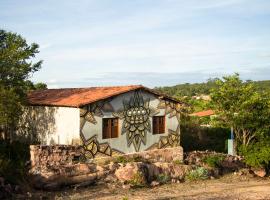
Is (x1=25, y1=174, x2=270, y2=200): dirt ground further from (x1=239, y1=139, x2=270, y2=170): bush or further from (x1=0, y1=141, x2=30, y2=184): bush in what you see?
(x1=239, y1=139, x2=270, y2=170): bush

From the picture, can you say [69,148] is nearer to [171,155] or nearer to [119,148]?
[119,148]

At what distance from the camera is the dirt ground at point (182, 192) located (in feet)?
64.6

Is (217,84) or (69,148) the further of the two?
(217,84)

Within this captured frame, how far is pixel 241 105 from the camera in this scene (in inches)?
1093

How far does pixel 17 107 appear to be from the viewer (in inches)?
875

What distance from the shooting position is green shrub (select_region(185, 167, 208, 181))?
81.5ft

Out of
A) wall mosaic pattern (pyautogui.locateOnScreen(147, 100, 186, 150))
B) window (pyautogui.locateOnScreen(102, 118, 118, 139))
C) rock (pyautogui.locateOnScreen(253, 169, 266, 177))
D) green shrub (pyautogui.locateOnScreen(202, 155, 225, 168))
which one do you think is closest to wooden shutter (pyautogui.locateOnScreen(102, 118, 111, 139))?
window (pyautogui.locateOnScreen(102, 118, 118, 139))

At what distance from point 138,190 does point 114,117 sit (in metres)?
5.37

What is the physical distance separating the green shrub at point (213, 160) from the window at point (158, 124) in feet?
11.7

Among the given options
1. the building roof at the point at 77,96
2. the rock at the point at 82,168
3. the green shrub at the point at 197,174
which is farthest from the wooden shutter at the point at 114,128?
the green shrub at the point at 197,174

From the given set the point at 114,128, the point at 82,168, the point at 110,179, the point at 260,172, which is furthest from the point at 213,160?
the point at 82,168

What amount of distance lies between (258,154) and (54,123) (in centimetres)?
1371

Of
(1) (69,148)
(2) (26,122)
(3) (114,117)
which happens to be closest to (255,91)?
(3) (114,117)

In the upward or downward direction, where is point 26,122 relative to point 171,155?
upward
